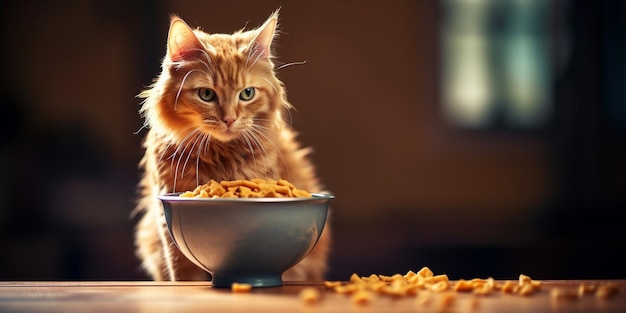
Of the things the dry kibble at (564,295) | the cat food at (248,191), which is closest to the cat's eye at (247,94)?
the cat food at (248,191)

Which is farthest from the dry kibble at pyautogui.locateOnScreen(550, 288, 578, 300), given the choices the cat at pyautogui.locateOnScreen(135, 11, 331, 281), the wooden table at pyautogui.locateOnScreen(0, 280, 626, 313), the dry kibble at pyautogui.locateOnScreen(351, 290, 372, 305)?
the cat at pyautogui.locateOnScreen(135, 11, 331, 281)

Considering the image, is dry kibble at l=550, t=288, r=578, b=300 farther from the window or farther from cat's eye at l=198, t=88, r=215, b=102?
the window

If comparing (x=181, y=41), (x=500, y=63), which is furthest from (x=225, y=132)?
(x=500, y=63)

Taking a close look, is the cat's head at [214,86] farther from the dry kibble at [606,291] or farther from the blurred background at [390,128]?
the blurred background at [390,128]

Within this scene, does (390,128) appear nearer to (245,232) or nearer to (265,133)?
(265,133)

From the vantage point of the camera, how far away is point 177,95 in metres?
1.56

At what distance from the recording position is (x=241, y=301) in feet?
3.69

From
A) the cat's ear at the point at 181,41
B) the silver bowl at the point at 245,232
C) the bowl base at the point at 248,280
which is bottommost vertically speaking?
the bowl base at the point at 248,280

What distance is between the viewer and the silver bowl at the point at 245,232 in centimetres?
119

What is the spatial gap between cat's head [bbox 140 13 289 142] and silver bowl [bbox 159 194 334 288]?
0.34 meters

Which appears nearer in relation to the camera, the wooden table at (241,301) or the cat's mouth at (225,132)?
the wooden table at (241,301)

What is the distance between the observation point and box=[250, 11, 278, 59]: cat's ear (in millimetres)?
1565

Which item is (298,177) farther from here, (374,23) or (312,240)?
(374,23)

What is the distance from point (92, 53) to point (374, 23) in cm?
144
